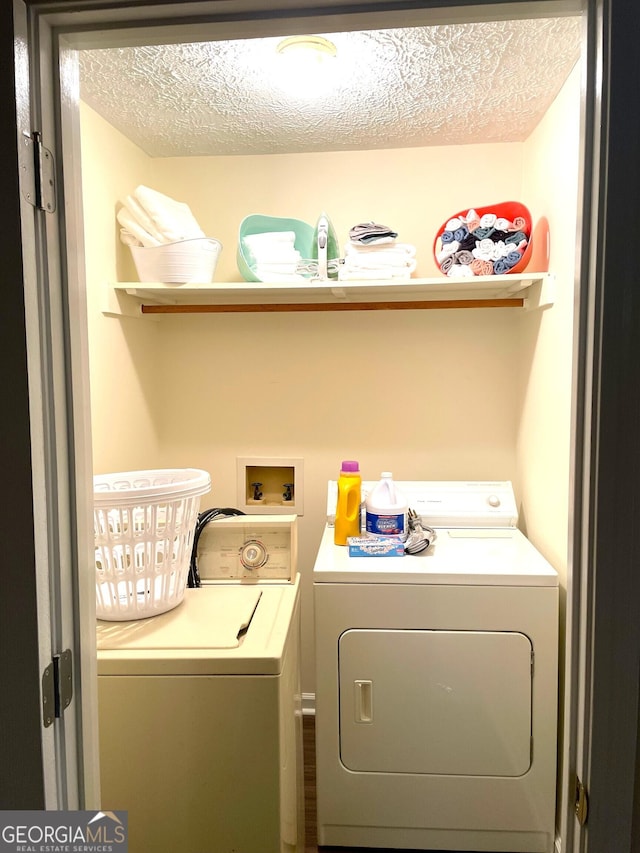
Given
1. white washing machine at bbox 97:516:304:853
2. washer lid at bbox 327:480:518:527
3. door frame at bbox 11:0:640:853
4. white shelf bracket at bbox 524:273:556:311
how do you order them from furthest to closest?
washer lid at bbox 327:480:518:527 → white shelf bracket at bbox 524:273:556:311 → white washing machine at bbox 97:516:304:853 → door frame at bbox 11:0:640:853

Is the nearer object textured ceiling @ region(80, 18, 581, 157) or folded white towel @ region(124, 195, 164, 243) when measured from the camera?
textured ceiling @ region(80, 18, 581, 157)

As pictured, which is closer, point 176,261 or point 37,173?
point 37,173

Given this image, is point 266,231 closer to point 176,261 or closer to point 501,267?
point 176,261

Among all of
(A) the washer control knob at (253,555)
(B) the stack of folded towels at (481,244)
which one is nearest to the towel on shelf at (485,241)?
(B) the stack of folded towels at (481,244)

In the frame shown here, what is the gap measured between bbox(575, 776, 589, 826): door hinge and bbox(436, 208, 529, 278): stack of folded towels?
1.71 m

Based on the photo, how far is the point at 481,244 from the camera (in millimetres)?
2270

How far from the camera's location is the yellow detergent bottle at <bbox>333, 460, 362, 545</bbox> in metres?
2.28

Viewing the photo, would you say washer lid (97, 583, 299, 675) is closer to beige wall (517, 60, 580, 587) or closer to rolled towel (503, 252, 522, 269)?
beige wall (517, 60, 580, 587)

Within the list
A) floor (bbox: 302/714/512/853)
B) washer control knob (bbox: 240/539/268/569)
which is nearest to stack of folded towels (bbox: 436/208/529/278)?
washer control knob (bbox: 240/539/268/569)

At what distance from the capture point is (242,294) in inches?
101

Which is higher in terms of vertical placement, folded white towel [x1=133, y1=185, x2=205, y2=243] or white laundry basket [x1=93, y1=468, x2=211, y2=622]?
folded white towel [x1=133, y1=185, x2=205, y2=243]

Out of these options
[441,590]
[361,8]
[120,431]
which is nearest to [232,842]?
[441,590]

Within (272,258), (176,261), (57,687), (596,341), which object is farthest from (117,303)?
(596,341)

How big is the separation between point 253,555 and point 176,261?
1.09m
